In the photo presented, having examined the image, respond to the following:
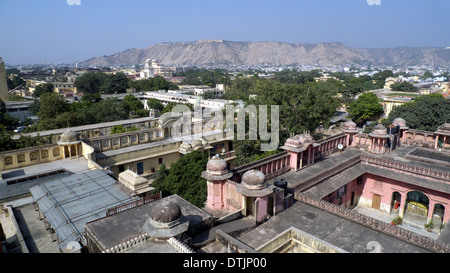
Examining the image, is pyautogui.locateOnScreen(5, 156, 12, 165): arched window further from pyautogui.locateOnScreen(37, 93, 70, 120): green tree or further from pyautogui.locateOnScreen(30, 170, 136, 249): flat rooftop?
pyautogui.locateOnScreen(37, 93, 70, 120): green tree

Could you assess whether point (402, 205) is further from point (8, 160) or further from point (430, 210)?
point (8, 160)

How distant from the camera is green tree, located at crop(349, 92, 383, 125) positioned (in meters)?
57.3

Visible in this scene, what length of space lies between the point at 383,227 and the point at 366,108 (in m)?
50.7

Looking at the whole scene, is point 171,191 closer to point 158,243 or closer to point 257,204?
point 257,204

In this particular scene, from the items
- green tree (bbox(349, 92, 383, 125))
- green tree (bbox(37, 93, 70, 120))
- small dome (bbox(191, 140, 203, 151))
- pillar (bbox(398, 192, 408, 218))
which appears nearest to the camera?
pillar (bbox(398, 192, 408, 218))

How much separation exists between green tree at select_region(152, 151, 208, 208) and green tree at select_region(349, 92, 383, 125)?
45.9 metres

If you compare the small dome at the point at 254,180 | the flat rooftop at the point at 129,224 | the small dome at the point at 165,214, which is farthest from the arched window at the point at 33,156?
the small dome at the point at 254,180

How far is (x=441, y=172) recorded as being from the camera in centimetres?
1906

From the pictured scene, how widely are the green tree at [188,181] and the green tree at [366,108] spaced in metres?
45.9

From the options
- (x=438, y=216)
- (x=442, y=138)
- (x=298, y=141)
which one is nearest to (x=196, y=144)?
(x=298, y=141)

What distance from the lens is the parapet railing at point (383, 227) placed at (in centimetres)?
1070

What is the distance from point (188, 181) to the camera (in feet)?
66.6

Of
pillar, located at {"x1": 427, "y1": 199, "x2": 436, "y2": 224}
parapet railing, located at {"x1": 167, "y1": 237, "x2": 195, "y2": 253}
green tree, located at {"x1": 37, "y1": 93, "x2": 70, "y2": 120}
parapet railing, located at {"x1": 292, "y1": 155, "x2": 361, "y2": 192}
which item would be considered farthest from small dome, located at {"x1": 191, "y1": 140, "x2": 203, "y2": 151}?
green tree, located at {"x1": 37, "y1": 93, "x2": 70, "y2": 120}
